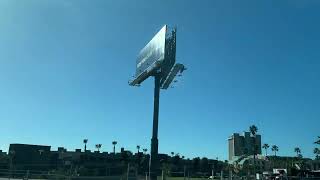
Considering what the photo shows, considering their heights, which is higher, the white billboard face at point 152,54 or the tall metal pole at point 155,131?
the white billboard face at point 152,54

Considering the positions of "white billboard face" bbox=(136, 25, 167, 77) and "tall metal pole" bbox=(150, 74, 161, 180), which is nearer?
"tall metal pole" bbox=(150, 74, 161, 180)

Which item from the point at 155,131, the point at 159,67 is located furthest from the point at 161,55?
the point at 155,131

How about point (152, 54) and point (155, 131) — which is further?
point (152, 54)

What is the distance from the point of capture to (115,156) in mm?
146250

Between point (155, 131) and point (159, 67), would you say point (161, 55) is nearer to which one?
point (159, 67)

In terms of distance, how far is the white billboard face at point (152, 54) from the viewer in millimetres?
65312

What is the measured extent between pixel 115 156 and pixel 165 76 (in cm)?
8374

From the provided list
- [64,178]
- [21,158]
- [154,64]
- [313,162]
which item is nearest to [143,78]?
[154,64]

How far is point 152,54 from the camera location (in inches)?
2724

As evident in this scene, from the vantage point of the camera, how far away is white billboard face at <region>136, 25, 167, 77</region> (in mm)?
65312

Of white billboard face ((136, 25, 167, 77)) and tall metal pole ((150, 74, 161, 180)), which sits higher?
white billboard face ((136, 25, 167, 77))

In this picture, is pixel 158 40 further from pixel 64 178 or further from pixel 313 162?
pixel 313 162

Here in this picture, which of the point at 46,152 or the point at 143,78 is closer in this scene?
the point at 143,78

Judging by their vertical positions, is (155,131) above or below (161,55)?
below
